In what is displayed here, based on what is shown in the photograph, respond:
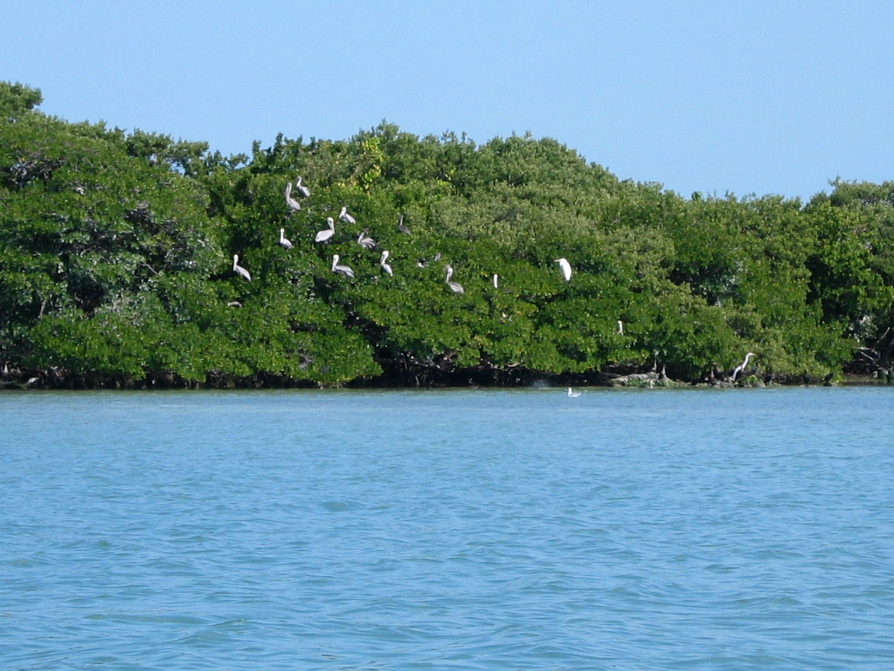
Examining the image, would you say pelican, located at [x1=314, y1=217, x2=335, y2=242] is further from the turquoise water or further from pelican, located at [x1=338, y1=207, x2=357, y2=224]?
the turquoise water

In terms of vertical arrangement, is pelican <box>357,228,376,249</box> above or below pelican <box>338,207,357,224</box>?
below

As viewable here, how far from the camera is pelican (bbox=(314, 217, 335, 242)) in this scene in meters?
40.6

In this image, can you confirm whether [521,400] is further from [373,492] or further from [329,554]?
[329,554]

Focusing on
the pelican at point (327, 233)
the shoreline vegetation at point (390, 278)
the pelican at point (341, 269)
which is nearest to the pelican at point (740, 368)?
the shoreline vegetation at point (390, 278)

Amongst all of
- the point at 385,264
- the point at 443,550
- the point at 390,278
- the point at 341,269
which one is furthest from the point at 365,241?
the point at 443,550

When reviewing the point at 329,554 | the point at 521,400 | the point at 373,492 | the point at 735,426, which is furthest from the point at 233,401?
the point at 329,554

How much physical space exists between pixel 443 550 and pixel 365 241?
3013cm

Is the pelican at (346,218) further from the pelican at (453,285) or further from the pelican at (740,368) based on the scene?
the pelican at (740,368)

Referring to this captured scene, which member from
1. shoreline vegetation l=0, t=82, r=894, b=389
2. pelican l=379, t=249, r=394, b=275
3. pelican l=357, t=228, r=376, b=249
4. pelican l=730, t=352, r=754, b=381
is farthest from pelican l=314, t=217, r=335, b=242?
pelican l=730, t=352, r=754, b=381

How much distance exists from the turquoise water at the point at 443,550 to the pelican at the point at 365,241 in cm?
1666

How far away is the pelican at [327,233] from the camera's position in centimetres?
4062

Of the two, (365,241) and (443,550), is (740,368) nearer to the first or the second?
(365,241)

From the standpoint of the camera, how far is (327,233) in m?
40.7

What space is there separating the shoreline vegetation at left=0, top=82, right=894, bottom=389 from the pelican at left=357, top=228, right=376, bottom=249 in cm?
13
